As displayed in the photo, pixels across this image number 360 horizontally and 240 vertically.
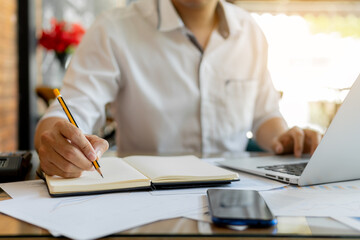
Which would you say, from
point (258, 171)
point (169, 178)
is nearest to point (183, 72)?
point (258, 171)

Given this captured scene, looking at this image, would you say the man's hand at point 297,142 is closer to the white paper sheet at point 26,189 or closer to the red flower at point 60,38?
the white paper sheet at point 26,189

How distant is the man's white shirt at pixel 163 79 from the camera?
125 cm

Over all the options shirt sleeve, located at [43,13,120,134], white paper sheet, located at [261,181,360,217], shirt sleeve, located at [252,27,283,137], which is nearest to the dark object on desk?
shirt sleeve, located at [43,13,120,134]

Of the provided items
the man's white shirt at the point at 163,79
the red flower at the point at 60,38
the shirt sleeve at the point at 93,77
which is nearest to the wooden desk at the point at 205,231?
the shirt sleeve at the point at 93,77

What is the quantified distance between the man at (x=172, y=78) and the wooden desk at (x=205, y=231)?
2.31 ft

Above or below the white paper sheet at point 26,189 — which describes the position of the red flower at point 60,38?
below

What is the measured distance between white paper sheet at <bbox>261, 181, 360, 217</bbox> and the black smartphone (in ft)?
0.12

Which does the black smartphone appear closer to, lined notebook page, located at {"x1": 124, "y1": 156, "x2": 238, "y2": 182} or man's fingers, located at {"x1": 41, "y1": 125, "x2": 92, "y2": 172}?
lined notebook page, located at {"x1": 124, "y1": 156, "x2": 238, "y2": 182}

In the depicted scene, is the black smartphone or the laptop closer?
the black smartphone

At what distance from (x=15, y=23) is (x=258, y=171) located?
222 cm

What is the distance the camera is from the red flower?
8.25 feet

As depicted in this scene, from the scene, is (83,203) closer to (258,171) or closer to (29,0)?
(258,171)

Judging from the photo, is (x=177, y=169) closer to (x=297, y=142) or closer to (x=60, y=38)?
(x=297, y=142)

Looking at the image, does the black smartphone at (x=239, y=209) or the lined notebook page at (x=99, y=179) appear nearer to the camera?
the black smartphone at (x=239, y=209)
